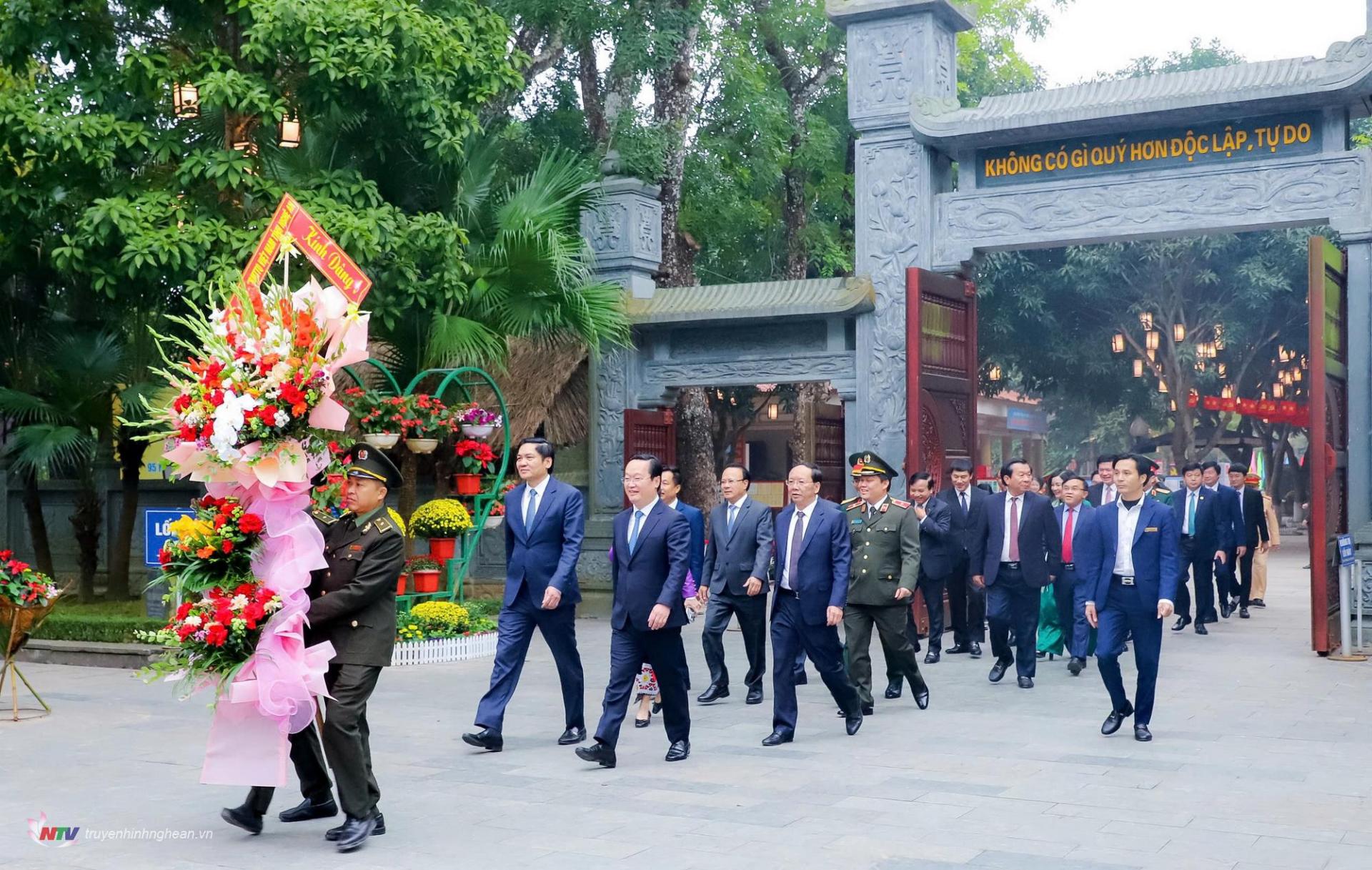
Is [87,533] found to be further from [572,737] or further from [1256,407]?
[1256,407]

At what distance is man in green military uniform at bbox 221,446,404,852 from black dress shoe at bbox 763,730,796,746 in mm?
2595

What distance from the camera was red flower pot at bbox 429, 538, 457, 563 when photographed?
42.0 feet

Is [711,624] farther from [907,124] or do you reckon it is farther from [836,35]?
[836,35]

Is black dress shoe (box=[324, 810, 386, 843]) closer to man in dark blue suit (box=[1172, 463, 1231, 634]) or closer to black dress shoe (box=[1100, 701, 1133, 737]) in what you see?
black dress shoe (box=[1100, 701, 1133, 737])

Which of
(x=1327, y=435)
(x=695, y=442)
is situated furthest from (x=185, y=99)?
(x=1327, y=435)

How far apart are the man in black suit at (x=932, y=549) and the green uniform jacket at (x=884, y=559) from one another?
6.93ft

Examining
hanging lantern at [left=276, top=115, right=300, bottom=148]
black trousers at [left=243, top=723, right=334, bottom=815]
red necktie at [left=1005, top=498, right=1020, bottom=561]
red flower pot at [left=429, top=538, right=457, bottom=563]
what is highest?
hanging lantern at [left=276, top=115, right=300, bottom=148]

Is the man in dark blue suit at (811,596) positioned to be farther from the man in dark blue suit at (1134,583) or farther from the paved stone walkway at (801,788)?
the man in dark blue suit at (1134,583)

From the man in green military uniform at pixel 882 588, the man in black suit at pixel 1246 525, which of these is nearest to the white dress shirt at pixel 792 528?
the man in green military uniform at pixel 882 588

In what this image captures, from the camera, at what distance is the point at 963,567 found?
40.1 ft

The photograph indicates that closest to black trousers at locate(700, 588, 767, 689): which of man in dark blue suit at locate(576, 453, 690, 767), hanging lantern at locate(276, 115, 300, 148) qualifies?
man in dark blue suit at locate(576, 453, 690, 767)

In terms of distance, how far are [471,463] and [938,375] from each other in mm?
4461

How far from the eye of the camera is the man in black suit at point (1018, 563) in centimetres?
1050

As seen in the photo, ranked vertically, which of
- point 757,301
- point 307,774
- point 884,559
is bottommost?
point 307,774
